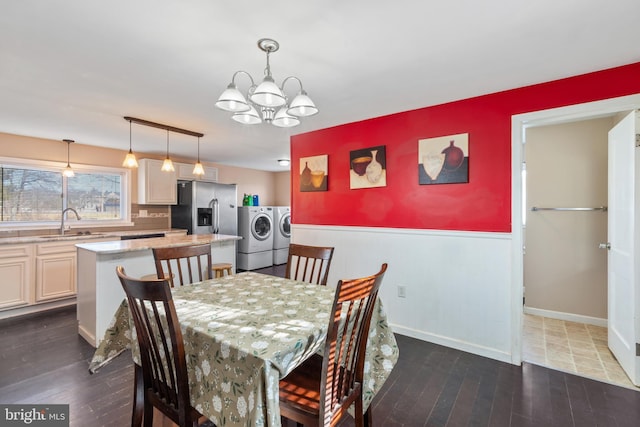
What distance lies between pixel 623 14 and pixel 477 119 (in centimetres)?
110

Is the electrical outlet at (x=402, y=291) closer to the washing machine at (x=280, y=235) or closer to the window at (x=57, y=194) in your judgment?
the washing machine at (x=280, y=235)

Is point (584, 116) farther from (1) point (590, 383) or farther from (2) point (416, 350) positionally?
(2) point (416, 350)

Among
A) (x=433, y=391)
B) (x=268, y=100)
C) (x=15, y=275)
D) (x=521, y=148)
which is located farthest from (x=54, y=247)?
(x=521, y=148)

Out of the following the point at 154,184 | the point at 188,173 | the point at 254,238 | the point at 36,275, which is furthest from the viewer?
the point at 254,238

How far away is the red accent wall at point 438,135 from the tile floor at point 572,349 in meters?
1.12

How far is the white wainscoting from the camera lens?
2477 millimetres

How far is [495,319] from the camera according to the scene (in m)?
2.49

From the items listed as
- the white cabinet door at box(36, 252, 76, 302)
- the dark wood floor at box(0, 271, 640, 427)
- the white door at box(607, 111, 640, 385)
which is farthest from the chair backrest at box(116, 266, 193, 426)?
the white cabinet door at box(36, 252, 76, 302)

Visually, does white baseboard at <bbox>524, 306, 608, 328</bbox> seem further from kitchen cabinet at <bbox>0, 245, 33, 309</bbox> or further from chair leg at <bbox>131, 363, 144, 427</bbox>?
kitchen cabinet at <bbox>0, 245, 33, 309</bbox>

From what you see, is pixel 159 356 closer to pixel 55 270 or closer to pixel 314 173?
pixel 314 173

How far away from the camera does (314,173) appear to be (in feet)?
11.9

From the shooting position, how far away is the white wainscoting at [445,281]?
2477 millimetres

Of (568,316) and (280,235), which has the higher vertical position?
(280,235)

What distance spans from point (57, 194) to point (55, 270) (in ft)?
3.83
